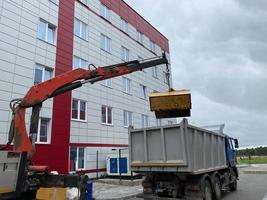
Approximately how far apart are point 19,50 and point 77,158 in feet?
24.7

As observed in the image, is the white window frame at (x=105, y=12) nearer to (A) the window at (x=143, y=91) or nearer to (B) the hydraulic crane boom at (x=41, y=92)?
(A) the window at (x=143, y=91)

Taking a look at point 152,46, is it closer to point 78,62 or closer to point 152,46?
point 152,46

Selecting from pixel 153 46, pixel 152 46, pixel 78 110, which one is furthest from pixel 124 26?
pixel 78 110

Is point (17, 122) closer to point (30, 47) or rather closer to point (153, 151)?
point (153, 151)

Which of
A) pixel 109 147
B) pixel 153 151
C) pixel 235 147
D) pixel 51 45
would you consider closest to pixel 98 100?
pixel 109 147

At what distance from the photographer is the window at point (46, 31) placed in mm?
17484

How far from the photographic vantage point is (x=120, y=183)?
16875 millimetres

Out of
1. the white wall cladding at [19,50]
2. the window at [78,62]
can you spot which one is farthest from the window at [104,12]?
the white wall cladding at [19,50]

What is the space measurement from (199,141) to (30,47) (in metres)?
11.2

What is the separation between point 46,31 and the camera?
17781 millimetres

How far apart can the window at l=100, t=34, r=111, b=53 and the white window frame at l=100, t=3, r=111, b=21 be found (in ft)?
6.56

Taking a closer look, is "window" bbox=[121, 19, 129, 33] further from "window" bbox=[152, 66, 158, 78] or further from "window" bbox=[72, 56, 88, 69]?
"window" bbox=[72, 56, 88, 69]

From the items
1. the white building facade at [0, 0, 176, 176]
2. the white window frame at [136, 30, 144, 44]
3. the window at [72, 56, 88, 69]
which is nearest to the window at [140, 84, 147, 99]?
the white building facade at [0, 0, 176, 176]

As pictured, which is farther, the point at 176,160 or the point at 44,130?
the point at 44,130
